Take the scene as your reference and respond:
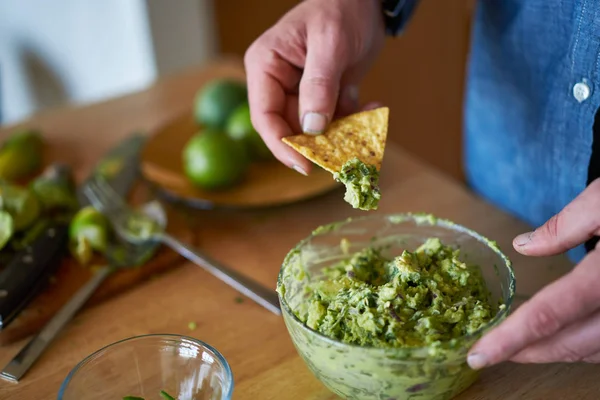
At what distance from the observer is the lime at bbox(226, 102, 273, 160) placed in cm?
157

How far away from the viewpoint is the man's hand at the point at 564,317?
72cm

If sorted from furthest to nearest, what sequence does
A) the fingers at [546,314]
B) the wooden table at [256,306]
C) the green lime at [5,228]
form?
the green lime at [5,228] → the wooden table at [256,306] → the fingers at [546,314]

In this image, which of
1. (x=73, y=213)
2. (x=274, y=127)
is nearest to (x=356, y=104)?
(x=274, y=127)

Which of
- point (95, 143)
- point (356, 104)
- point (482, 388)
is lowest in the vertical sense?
point (482, 388)

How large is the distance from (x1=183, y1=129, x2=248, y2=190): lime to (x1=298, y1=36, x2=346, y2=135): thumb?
398mm

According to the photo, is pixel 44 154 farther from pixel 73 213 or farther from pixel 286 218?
pixel 286 218

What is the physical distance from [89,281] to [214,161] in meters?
0.39

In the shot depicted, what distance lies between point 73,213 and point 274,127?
0.53 meters

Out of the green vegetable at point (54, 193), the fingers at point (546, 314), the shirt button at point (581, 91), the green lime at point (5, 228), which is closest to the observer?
the fingers at point (546, 314)

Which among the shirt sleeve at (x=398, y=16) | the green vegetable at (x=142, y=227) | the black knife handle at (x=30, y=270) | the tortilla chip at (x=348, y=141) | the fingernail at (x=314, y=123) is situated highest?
the shirt sleeve at (x=398, y=16)

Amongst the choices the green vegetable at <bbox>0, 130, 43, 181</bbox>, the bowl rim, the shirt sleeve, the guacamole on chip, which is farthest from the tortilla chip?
the green vegetable at <bbox>0, 130, 43, 181</bbox>

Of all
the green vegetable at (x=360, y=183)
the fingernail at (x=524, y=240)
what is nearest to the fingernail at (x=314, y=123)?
the green vegetable at (x=360, y=183)

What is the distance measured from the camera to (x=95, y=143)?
5.56 feet

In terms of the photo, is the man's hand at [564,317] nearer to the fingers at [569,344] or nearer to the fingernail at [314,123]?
the fingers at [569,344]
